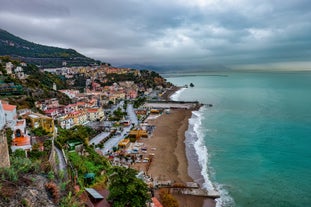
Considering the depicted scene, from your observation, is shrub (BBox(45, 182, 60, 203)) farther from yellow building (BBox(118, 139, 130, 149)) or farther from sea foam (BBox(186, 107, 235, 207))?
yellow building (BBox(118, 139, 130, 149))

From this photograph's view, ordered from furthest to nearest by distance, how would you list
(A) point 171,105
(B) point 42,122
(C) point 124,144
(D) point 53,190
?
(A) point 171,105
(C) point 124,144
(B) point 42,122
(D) point 53,190

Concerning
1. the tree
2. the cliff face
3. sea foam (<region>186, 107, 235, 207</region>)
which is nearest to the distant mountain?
sea foam (<region>186, 107, 235, 207</region>)

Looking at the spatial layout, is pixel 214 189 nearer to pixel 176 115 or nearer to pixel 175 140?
pixel 175 140

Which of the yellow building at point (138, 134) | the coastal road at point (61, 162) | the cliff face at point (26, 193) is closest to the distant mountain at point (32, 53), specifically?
the yellow building at point (138, 134)

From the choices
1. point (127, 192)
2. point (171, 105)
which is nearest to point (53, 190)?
point (127, 192)

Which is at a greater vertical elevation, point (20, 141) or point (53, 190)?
point (53, 190)

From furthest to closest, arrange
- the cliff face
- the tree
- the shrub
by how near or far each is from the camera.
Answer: the tree
the shrub
the cliff face

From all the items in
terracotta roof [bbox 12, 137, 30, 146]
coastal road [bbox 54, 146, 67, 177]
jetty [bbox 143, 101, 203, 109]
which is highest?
terracotta roof [bbox 12, 137, 30, 146]

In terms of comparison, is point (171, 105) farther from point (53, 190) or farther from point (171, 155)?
point (53, 190)
